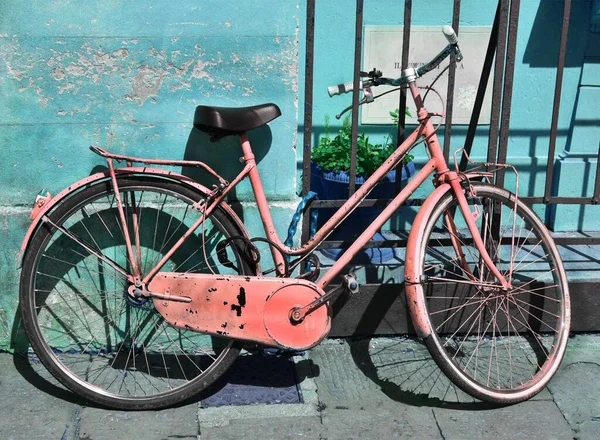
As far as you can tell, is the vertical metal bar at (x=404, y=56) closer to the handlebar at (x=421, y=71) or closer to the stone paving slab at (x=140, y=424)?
the handlebar at (x=421, y=71)

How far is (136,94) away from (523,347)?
8.03ft

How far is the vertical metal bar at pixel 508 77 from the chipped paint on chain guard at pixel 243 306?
1.31 m

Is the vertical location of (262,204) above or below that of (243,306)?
above

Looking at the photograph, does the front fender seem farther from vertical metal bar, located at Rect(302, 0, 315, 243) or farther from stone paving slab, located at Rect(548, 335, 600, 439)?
stone paving slab, located at Rect(548, 335, 600, 439)

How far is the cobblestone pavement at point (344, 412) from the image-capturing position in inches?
139

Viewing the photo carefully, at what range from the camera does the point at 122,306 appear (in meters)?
4.08

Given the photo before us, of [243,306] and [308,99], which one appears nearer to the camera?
[243,306]

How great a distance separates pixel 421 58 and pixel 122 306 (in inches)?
108

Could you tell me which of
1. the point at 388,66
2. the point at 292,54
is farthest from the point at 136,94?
the point at 388,66

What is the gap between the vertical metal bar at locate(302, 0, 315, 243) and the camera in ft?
12.4

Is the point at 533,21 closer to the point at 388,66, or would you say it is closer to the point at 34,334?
the point at 388,66

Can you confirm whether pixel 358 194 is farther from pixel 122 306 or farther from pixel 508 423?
pixel 122 306

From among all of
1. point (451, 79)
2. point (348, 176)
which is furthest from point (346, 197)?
point (451, 79)

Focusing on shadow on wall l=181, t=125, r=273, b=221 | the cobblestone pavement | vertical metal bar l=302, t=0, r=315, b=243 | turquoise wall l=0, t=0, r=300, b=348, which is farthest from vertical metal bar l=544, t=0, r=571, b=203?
shadow on wall l=181, t=125, r=273, b=221
